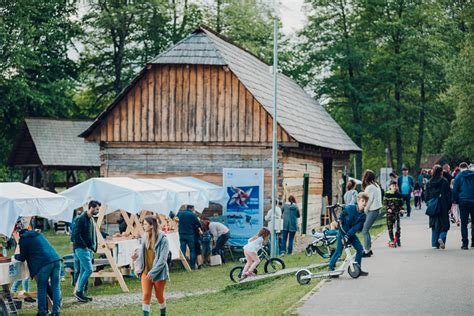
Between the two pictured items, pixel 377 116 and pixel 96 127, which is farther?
pixel 377 116

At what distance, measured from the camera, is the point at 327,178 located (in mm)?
36688

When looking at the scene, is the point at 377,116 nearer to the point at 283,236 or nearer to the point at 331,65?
the point at 331,65

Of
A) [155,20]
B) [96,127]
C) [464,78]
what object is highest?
[155,20]

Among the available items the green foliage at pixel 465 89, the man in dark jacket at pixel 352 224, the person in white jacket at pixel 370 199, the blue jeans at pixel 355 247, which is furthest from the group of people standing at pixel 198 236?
the green foliage at pixel 465 89

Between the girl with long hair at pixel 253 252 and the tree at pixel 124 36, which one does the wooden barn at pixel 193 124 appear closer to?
the girl with long hair at pixel 253 252

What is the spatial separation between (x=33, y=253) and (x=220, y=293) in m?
4.40

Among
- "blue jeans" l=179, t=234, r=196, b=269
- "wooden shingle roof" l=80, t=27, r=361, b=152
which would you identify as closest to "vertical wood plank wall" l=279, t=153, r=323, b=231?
"wooden shingle roof" l=80, t=27, r=361, b=152

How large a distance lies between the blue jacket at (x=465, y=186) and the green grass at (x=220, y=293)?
3913 millimetres

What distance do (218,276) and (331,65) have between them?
30.7 metres

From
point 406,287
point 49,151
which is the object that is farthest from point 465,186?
point 49,151

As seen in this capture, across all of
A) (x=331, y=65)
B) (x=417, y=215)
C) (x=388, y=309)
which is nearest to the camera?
(x=388, y=309)

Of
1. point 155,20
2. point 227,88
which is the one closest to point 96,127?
point 227,88

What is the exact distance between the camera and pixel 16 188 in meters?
15.6

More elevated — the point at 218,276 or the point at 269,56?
the point at 269,56
